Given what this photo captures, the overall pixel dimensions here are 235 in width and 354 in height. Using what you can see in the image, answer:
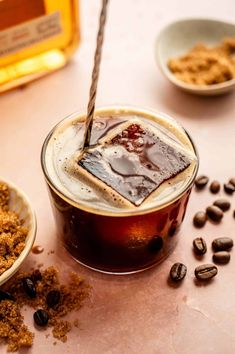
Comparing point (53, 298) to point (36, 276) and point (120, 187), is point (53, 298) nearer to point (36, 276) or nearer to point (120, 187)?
point (36, 276)

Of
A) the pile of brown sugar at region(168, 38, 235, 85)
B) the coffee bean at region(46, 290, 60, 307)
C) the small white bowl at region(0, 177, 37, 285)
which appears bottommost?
the coffee bean at region(46, 290, 60, 307)

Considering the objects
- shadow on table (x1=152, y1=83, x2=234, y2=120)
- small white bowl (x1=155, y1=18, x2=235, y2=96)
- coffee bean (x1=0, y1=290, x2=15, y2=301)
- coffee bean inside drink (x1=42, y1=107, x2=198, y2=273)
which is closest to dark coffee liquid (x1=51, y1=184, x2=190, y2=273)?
coffee bean inside drink (x1=42, y1=107, x2=198, y2=273)

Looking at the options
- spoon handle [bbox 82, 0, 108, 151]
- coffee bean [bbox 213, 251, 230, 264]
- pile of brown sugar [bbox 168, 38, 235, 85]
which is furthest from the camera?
pile of brown sugar [bbox 168, 38, 235, 85]

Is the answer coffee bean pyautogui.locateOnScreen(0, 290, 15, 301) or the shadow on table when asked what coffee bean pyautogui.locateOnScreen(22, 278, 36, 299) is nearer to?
coffee bean pyautogui.locateOnScreen(0, 290, 15, 301)

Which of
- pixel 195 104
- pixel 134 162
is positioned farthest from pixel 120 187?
pixel 195 104

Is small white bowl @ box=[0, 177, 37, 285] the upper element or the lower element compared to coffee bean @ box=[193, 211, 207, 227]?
upper

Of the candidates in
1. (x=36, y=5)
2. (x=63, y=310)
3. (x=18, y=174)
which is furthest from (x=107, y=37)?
Answer: (x=63, y=310)

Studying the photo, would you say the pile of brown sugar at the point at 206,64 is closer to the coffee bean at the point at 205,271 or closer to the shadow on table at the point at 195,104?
the shadow on table at the point at 195,104

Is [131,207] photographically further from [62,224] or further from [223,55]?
[223,55]
